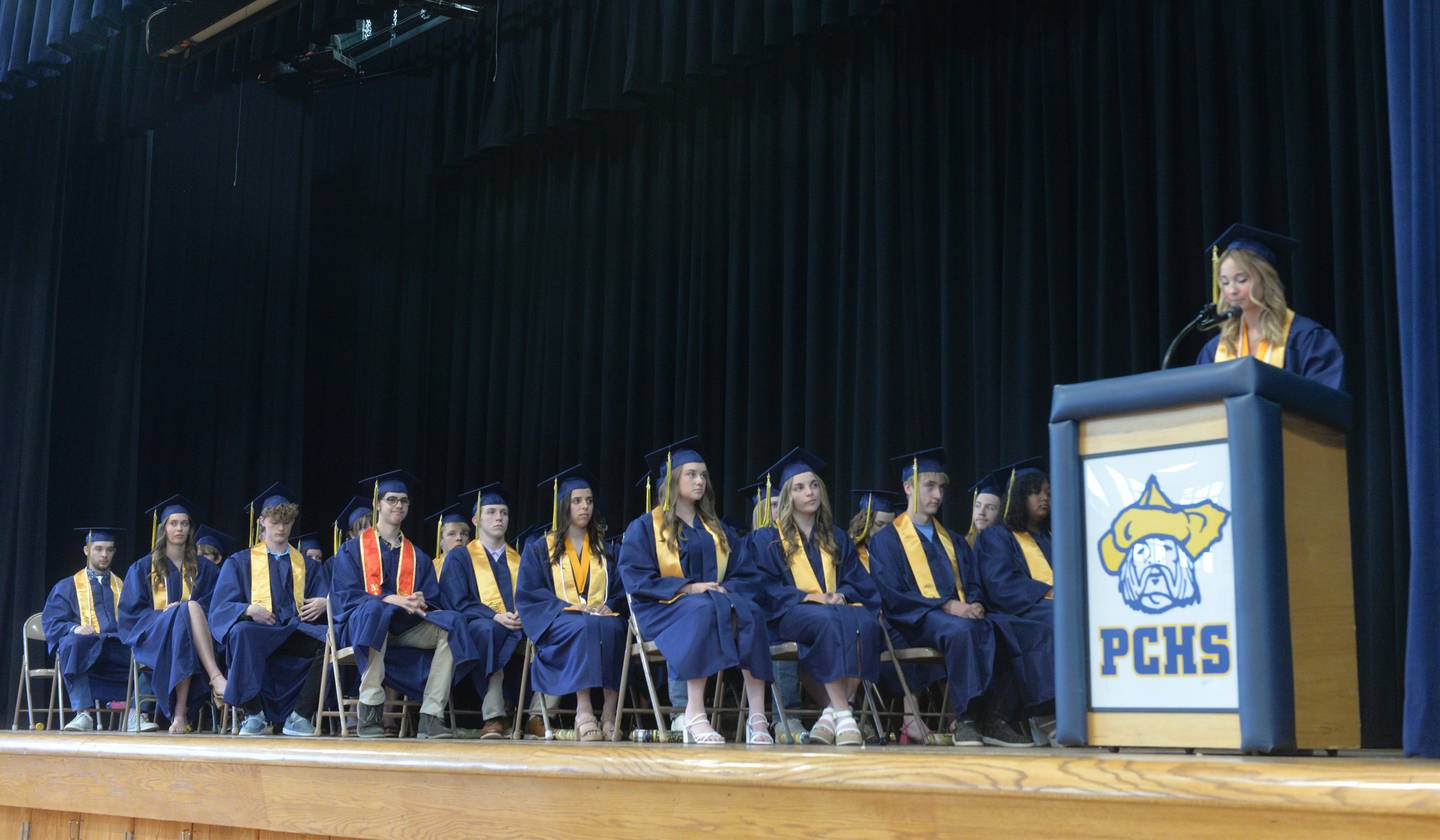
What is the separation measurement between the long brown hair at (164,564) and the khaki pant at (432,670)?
1782 millimetres

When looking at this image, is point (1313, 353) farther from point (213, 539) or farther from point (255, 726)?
point (213, 539)

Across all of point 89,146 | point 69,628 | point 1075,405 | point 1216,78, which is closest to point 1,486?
point 69,628

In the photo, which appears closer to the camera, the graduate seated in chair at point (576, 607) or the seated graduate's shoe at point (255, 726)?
the graduate seated in chair at point (576, 607)

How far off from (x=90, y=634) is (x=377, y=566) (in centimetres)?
213

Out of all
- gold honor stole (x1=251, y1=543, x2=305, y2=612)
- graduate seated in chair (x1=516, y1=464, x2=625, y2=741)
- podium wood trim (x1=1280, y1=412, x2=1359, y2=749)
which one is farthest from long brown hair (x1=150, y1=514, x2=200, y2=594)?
podium wood trim (x1=1280, y1=412, x2=1359, y2=749)

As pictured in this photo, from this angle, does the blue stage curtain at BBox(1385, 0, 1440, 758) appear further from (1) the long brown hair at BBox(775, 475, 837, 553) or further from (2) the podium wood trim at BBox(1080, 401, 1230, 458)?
(1) the long brown hair at BBox(775, 475, 837, 553)

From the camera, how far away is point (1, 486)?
9453 mm

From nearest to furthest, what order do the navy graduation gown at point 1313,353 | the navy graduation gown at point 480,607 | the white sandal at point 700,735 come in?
the navy graduation gown at point 1313,353 → the white sandal at point 700,735 → the navy graduation gown at point 480,607

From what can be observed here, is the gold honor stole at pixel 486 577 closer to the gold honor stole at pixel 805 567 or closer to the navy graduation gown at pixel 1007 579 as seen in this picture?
the gold honor stole at pixel 805 567

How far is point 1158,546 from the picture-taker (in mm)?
2900

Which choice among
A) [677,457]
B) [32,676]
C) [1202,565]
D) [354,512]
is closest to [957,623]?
[677,457]

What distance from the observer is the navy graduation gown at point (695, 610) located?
17.2 feet

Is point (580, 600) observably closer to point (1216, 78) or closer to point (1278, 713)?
point (1216, 78)

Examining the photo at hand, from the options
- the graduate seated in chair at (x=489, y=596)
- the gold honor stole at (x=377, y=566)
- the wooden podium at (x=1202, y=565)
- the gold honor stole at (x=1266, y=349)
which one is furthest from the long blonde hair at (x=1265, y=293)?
the gold honor stole at (x=377, y=566)
